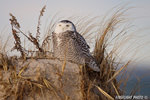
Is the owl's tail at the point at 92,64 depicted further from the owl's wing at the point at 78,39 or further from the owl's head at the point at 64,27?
the owl's head at the point at 64,27

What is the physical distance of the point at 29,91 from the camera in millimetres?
2869

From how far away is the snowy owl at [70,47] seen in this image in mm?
3631

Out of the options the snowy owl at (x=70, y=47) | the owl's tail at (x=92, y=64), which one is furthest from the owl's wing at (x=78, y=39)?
the owl's tail at (x=92, y=64)

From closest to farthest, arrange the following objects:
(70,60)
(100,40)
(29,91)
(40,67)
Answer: (29,91) → (40,67) → (70,60) → (100,40)

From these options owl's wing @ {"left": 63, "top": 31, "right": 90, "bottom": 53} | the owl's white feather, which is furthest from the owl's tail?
the owl's white feather

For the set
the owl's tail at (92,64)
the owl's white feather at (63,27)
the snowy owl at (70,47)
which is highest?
the owl's white feather at (63,27)

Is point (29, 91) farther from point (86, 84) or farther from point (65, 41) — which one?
point (65, 41)

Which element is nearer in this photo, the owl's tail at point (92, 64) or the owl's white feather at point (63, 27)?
the owl's tail at point (92, 64)

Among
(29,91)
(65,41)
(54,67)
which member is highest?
(65,41)

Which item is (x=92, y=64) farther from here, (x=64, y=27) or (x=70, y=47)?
(x=64, y=27)

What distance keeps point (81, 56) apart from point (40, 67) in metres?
0.82

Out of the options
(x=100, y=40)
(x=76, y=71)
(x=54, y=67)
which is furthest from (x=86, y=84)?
(x=100, y=40)

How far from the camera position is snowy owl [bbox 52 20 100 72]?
11.9ft

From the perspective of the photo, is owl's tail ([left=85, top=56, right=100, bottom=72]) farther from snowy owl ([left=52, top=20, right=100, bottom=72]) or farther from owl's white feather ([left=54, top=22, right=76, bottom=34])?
owl's white feather ([left=54, top=22, right=76, bottom=34])
